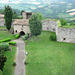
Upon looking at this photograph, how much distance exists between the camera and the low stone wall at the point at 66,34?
130 feet

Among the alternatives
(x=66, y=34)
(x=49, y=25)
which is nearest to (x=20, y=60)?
(x=66, y=34)

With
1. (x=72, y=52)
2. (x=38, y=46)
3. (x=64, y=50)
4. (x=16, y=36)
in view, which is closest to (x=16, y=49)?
(x=38, y=46)

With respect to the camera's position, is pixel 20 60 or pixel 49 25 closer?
A: pixel 20 60

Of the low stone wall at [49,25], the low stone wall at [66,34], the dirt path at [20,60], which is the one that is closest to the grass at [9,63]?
the dirt path at [20,60]

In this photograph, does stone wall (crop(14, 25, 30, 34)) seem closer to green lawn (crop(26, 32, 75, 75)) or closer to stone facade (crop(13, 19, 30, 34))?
stone facade (crop(13, 19, 30, 34))

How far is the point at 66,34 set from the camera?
40094 mm

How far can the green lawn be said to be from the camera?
24158 millimetres

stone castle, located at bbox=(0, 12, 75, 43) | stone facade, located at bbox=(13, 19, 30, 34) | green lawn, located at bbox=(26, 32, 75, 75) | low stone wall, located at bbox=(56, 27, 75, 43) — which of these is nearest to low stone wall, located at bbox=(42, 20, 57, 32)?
stone castle, located at bbox=(0, 12, 75, 43)

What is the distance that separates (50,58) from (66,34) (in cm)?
1431

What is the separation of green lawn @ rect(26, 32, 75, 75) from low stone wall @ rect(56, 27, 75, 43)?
2224mm

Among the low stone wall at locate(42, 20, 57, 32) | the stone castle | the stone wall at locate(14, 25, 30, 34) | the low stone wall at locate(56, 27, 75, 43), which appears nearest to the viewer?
the low stone wall at locate(56, 27, 75, 43)

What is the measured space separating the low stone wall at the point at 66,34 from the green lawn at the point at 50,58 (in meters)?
2.22

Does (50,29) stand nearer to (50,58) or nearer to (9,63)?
(50,58)

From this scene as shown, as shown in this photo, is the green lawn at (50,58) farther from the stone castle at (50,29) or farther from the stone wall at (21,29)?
the stone wall at (21,29)
